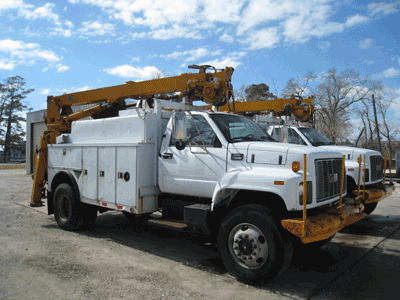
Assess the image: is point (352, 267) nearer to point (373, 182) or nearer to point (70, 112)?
point (373, 182)

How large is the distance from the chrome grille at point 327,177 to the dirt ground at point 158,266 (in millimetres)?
1185

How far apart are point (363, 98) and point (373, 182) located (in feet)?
115

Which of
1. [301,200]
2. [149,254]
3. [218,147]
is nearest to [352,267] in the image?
[301,200]

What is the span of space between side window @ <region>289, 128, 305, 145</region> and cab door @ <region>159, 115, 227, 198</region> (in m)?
4.51

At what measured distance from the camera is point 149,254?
558cm

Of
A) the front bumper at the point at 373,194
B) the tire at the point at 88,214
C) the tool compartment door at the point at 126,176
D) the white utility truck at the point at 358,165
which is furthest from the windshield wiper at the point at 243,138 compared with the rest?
the tire at the point at 88,214

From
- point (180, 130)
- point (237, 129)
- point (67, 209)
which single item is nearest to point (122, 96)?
point (67, 209)

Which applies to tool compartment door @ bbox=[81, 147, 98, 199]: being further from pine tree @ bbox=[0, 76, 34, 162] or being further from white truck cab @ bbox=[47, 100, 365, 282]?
pine tree @ bbox=[0, 76, 34, 162]

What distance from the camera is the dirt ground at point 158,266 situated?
13.4ft

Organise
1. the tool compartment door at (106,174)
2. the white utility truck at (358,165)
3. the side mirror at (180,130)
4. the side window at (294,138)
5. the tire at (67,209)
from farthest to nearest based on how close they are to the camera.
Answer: the side window at (294,138) → the white utility truck at (358,165) → the tire at (67,209) → the tool compartment door at (106,174) → the side mirror at (180,130)

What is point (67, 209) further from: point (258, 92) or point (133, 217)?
point (258, 92)

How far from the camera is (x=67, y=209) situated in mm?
7336

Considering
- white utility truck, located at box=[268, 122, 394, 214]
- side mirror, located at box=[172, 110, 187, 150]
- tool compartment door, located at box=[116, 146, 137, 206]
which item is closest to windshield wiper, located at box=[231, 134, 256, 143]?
side mirror, located at box=[172, 110, 187, 150]

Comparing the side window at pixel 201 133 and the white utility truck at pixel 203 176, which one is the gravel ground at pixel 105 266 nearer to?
the white utility truck at pixel 203 176
